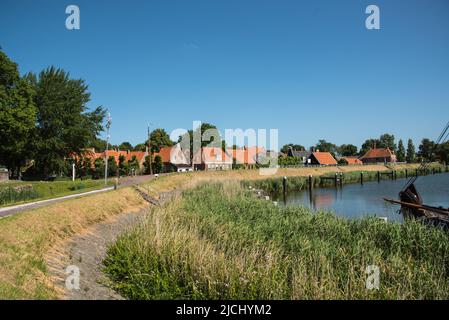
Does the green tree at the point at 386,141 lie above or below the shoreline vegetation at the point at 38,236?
above

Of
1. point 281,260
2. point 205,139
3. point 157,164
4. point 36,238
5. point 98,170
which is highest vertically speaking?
point 205,139

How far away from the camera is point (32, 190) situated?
26.6 meters

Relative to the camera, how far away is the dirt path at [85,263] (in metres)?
7.86

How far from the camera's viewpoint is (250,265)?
819 cm

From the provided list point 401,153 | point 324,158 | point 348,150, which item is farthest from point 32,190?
point 348,150

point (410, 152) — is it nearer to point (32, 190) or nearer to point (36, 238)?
point (32, 190)

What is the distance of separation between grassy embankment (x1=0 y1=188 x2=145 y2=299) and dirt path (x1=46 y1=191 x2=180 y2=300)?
0.88 ft

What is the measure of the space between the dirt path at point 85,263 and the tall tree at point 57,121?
103 ft

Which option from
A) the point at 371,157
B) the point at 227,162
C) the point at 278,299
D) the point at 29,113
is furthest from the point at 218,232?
the point at 371,157

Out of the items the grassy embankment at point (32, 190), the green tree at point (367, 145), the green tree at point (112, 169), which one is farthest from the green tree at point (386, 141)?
the grassy embankment at point (32, 190)

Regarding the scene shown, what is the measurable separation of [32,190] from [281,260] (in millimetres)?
24135

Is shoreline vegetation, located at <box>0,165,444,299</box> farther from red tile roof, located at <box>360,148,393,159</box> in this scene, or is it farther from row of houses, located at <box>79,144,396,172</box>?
red tile roof, located at <box>360,148,393,159</box>

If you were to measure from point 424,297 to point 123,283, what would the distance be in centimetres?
701

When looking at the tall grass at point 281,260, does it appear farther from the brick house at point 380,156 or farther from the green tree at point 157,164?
the brick house at point 380,156
